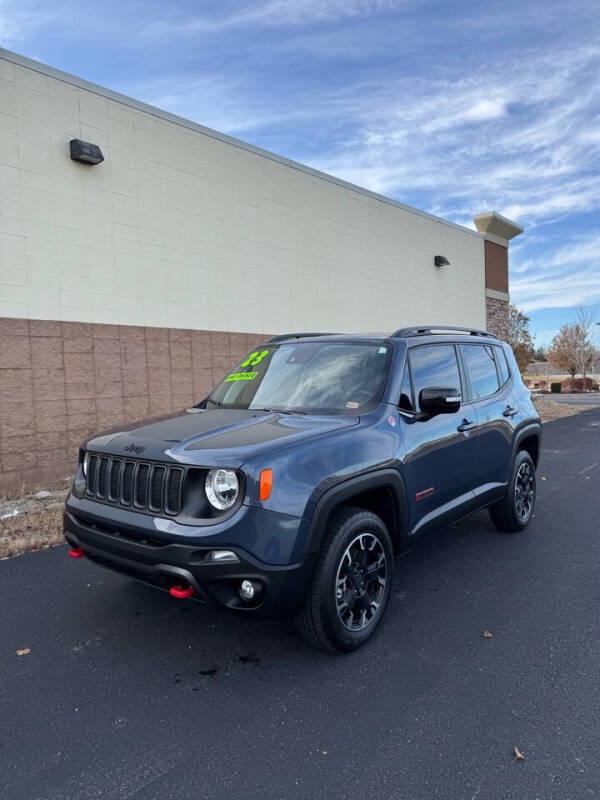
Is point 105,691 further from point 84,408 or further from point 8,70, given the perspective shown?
point 8,70

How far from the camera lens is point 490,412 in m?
4.85

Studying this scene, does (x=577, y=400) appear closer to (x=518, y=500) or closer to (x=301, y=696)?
(x=518, y=500)

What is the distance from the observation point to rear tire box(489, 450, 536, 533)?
5297 mm

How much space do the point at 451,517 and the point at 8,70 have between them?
8195 mm

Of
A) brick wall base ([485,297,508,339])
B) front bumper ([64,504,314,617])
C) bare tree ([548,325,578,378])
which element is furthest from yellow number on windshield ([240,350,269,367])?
bare tree ([548,325,578,378])

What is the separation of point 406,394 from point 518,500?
7.57ft

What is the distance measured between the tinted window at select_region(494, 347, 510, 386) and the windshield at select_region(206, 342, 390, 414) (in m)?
1.85

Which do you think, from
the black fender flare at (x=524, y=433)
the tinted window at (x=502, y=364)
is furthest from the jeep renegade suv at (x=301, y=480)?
the tinted window at (x=502, y=364)

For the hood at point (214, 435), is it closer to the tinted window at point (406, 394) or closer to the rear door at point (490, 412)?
the tinted window at point (406, 394)

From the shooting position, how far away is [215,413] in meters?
3.94

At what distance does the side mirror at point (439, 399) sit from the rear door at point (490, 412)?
960mm

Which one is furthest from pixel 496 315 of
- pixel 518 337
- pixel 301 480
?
pixel 301 480

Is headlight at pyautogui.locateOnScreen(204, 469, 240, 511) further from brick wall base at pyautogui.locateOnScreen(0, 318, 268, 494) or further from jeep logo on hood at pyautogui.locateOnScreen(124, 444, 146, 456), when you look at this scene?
brick wall base at pyautogui.locateOnScreen(0, 318, 268, 494)

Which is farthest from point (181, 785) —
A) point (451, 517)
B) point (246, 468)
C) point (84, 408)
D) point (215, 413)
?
point (84, 408)
